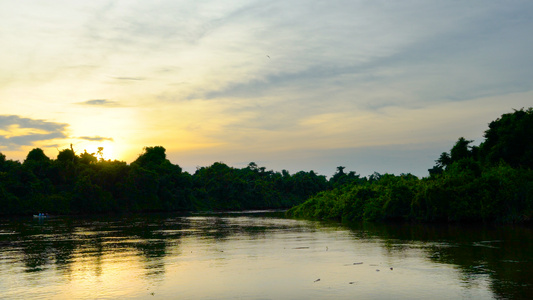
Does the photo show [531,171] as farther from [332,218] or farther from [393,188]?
[332,218]

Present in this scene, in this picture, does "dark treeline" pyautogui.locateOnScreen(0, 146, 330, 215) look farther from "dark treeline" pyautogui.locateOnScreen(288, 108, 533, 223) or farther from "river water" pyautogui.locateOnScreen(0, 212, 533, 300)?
"river water" pyautogui.locateOnScreen(0, 212, 533, 300)

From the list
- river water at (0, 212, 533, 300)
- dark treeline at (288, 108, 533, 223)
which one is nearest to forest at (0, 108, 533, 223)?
dark treeline at (288, 108, 533, 223)

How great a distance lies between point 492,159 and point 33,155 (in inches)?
5128

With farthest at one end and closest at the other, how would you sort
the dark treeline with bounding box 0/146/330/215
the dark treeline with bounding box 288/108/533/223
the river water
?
the dark treeline with bounding box 0/146/330/215
the dark treeline with bounding box 288/108/533/223
the river water

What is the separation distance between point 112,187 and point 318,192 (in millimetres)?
63223

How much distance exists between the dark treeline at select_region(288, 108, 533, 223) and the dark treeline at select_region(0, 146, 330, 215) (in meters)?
80.9

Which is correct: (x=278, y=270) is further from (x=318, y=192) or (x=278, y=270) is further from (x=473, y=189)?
(x=318, y=192)

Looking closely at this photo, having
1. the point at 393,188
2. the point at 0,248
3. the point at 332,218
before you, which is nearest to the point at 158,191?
the point at 332,218

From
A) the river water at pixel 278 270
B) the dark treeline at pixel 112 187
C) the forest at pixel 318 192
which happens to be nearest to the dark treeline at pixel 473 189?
the forest at pixel 318 192

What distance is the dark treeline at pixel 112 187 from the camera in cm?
12150

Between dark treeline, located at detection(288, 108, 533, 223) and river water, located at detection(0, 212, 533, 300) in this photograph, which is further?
dark treeline, located at detection(288, 108, 533, 223)

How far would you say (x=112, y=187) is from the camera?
145875mm

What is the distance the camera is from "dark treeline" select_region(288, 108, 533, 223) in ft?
183

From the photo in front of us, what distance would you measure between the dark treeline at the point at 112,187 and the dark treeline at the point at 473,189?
266 ft
